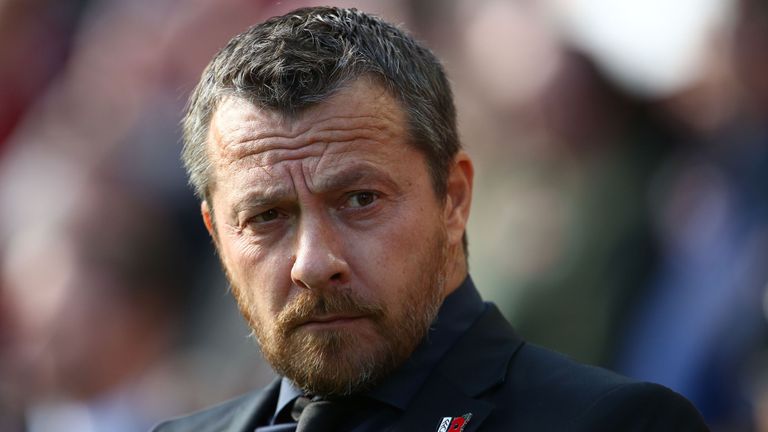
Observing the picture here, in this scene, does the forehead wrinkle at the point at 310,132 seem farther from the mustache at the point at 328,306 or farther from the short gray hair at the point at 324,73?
the mustache at the point at 328,306

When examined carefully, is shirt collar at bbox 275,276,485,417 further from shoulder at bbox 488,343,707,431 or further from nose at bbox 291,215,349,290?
nose at bbox 291,215,349,290

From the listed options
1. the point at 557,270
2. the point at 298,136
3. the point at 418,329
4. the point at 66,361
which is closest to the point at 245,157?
the point at 298,136

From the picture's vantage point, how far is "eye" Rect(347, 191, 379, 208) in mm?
3451

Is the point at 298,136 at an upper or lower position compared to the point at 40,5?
lower

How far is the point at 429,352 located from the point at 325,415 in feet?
1.11

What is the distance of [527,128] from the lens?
5.98 meters

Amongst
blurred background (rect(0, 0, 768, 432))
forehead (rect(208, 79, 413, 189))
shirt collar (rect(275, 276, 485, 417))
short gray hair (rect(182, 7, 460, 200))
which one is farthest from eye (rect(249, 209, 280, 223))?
blurred background (rect(0, 0, 768, 432))

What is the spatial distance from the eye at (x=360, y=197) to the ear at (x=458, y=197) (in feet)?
0.97

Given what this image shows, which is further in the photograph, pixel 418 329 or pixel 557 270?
pixel 557 270

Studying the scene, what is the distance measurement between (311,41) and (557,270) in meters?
2.35

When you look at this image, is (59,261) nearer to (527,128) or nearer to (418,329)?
(527,128)

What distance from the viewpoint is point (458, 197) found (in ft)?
12.3

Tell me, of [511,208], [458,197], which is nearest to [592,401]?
[458,197]

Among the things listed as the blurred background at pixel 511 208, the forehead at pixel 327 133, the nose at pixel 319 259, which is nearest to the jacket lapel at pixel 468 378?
the nose at pixel 319 259
